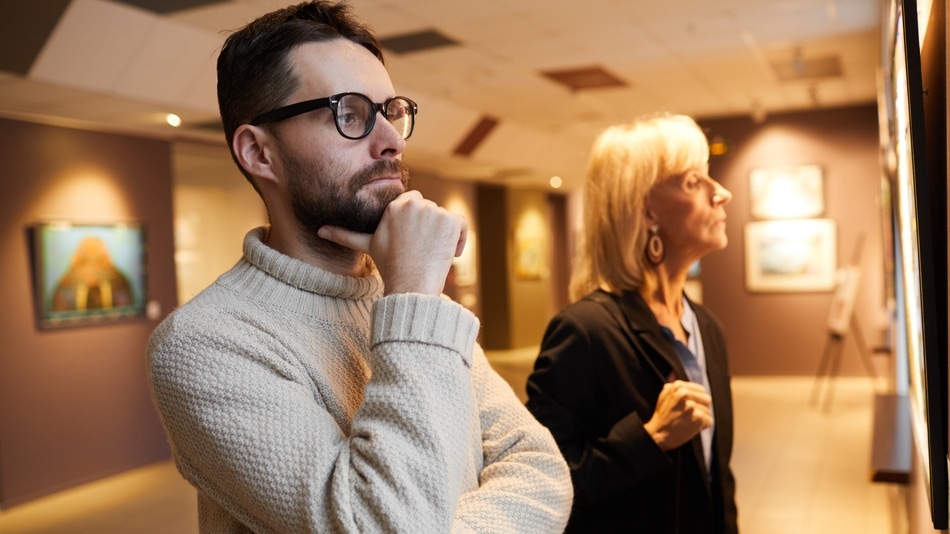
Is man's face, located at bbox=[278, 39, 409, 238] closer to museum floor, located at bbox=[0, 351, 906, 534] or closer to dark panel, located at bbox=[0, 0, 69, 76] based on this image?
museum floor, located at bbox=[0, 351, 906, 534]

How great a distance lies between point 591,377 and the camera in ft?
6.84

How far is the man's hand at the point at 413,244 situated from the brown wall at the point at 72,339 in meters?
6.60

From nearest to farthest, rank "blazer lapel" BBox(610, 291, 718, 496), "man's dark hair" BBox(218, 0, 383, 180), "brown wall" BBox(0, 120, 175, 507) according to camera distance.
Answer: "man's dark hair" BBox(218, 0, 383, 180) < "blazer lapel" BBox(610, 291, 718, 496) < "brown wall" BBox(0, 120, 175, 507)

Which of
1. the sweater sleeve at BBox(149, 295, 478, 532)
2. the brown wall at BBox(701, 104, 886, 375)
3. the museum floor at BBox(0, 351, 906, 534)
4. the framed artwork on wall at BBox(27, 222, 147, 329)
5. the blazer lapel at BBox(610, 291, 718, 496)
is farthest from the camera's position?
the brown wall at BBox(701, 104, 886, 375)

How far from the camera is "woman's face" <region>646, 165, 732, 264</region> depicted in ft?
7.36

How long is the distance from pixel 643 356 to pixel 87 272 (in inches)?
257

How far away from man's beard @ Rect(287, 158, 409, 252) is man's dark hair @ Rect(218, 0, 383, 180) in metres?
0.11

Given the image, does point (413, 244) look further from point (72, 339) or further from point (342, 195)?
Result: point (72, 339)

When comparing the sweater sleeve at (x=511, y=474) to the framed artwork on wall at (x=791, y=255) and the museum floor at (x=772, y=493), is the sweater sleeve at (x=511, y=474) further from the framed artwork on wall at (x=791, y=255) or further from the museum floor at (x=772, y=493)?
the framed artwork on wall at (x=791, y=255)

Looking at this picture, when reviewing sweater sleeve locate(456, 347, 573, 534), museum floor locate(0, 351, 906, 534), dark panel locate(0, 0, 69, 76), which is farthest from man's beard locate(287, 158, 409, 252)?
dark panel locate(0, 0, 69, 76)

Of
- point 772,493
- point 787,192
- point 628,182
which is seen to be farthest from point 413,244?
point 787,192

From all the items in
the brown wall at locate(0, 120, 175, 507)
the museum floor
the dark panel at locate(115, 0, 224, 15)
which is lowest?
the museum floor

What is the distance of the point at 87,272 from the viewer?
291 inches

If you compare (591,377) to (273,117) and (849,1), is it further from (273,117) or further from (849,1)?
(849,1)
